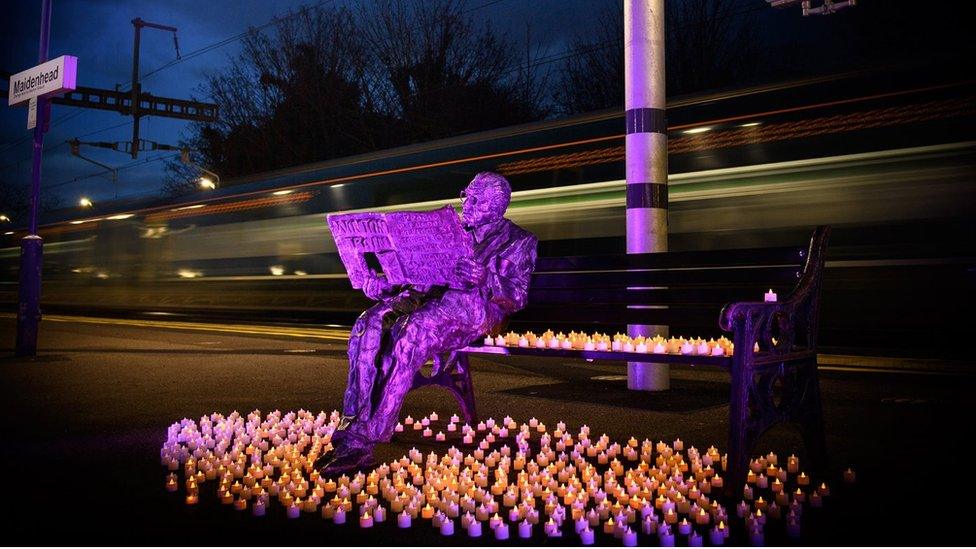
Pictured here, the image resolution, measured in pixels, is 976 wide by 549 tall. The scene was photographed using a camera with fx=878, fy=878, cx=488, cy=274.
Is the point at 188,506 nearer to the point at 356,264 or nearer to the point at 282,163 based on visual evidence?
the point at 356,264

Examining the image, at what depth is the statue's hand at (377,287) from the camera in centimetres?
489

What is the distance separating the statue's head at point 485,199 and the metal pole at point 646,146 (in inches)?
82.7

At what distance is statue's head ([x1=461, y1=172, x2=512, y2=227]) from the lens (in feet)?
15.9

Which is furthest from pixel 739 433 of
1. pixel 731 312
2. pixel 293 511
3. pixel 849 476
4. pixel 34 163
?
pixel 34 163

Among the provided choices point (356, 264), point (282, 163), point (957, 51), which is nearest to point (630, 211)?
point (356, 264)

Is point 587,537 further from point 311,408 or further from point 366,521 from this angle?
point 311,408

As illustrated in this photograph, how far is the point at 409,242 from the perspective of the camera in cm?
458

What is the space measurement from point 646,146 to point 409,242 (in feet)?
9.36

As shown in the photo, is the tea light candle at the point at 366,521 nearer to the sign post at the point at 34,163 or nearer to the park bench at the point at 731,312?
the park bench at the point at 731,312

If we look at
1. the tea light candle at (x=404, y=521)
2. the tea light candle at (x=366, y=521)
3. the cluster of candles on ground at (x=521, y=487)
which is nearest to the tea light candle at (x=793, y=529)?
the cluster of candles on ground at (x=521, y=487)

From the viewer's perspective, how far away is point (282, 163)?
3847 cm

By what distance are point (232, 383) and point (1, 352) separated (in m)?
4.93

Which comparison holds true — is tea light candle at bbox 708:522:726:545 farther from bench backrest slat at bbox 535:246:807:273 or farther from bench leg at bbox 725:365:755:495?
bench backrest slat at bbox 535:246:807:273

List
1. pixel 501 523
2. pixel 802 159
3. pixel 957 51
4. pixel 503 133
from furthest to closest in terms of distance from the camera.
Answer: pixel 503 133, pixel 802 159, pixel 957 51, pixel 501 523
